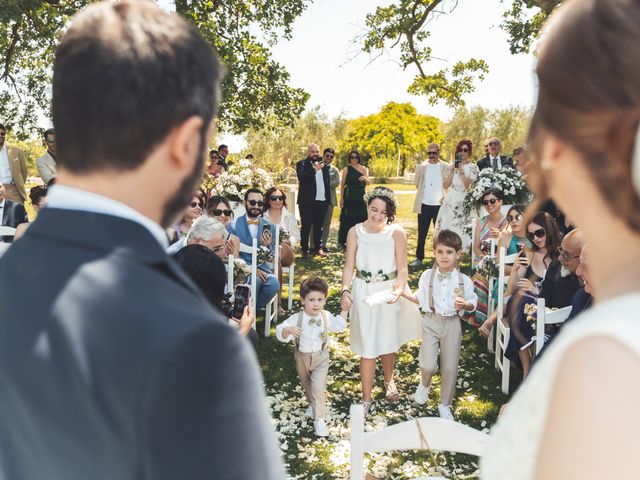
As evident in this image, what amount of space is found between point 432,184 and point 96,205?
976cm

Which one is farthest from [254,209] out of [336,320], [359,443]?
[359,443]

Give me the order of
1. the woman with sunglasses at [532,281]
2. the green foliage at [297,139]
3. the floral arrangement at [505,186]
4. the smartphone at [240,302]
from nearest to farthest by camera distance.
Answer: the smartphone at [240,302], the woman with sunglasses at [532,281], the floral arrangement at [505,186], the green foliage at [297,139]

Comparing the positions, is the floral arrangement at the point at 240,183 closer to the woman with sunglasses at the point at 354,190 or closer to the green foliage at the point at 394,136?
the woman with sunglasses at the point at 354,190

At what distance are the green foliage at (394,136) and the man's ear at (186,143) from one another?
146 feet

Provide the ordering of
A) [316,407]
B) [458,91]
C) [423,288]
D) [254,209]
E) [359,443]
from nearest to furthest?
[359,443]
[316,407]
[423,288]
[254,209]
[458,91]

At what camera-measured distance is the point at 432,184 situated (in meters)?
→ 10.2

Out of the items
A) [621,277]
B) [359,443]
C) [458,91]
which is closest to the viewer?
[621,277]

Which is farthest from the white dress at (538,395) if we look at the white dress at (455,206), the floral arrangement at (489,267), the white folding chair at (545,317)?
the white dress at (455,206)

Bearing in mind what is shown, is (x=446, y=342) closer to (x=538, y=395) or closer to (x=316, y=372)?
(x=316, y=372)

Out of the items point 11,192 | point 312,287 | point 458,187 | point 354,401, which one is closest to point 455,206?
point 458,187

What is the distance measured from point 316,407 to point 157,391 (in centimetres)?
432

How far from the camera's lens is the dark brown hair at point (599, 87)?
2.29 ft

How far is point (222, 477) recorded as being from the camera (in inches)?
29.4

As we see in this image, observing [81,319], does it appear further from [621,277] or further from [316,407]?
[316,407]
